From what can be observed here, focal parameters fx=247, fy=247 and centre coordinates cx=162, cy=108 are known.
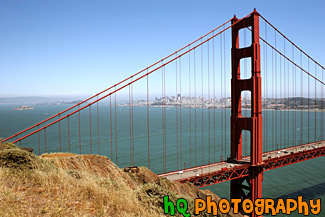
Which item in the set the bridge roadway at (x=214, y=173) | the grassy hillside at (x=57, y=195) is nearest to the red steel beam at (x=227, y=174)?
the bridge roadway at (x=214, y=173)

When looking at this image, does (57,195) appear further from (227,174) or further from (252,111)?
(252,111)

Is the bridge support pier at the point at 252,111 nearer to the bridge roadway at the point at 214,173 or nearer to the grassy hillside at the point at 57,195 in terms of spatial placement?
the bridge roadway at the point at 214,173

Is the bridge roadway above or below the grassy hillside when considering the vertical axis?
below

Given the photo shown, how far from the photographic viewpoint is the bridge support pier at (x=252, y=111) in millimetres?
14703

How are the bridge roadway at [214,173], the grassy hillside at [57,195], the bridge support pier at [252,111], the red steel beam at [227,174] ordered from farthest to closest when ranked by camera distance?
1. the bridge support pier at [252,111]
2. the bridge roadway at [214,173]
3. the red steel beam at [227,174]
4. the grassy hillside at [57,195]

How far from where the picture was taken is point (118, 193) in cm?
477

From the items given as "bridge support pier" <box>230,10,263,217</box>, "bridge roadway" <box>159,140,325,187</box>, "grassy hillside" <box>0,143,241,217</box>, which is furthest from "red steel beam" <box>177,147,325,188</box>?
"grassy hillside" <box>0,143,241,217</box>

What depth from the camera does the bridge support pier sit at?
48.2ft

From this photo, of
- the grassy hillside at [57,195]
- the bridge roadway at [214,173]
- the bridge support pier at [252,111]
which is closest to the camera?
the grassy hillside at [57,195]

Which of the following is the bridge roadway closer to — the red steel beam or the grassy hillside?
the red steel beam

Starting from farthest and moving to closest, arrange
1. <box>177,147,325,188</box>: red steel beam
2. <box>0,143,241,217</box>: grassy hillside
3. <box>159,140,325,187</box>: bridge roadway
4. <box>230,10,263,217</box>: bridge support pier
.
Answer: <box>230,10,263,217</box>: bridge support pier → <box>159,140,325,187</box>: bridge roadway → <box>177,147,325,188</box>: red steel beam → <box>0,143,241,217</box>: grassy hillside

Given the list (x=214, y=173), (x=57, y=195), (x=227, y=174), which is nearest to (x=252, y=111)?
(x=227, y=174)

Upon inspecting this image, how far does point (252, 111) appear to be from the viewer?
14930 mm

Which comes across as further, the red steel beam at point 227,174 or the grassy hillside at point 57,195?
the red steel beam at point 227,174
